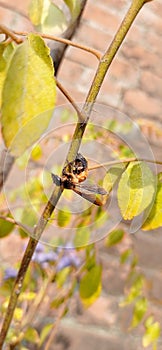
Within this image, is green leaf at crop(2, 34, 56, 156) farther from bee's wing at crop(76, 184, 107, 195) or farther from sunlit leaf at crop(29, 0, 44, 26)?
sunlit leaf at crop(29, 0, 44, 26)

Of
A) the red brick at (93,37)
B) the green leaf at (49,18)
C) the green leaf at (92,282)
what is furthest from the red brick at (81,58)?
the green leaf at (49,18)

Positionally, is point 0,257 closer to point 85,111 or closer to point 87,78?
point 87,78

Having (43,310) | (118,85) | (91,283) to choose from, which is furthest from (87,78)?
(91,283)

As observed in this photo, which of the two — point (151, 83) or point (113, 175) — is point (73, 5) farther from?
point (151, 83)

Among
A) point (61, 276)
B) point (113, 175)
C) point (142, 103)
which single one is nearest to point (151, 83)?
point (142, 103)

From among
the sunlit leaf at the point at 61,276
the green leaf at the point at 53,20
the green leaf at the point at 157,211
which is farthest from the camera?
the sunlit leaf at the point at 61,276

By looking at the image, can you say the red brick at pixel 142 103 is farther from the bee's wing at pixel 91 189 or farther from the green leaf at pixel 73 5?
the bee's wing at pixel 91 189

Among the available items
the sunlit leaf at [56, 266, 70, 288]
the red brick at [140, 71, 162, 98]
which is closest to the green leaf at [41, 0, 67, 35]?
the sunlit leaf at [56, 266, 70, 288]

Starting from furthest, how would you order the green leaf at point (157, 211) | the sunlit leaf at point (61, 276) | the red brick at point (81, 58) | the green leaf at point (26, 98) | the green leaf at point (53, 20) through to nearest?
the red brick at point (81, 58), the sunlit leaf at point (61, 276), the green leaf at point (53, 20), the green leaf at point (157, 211), the green leaf at point (26, 98)
